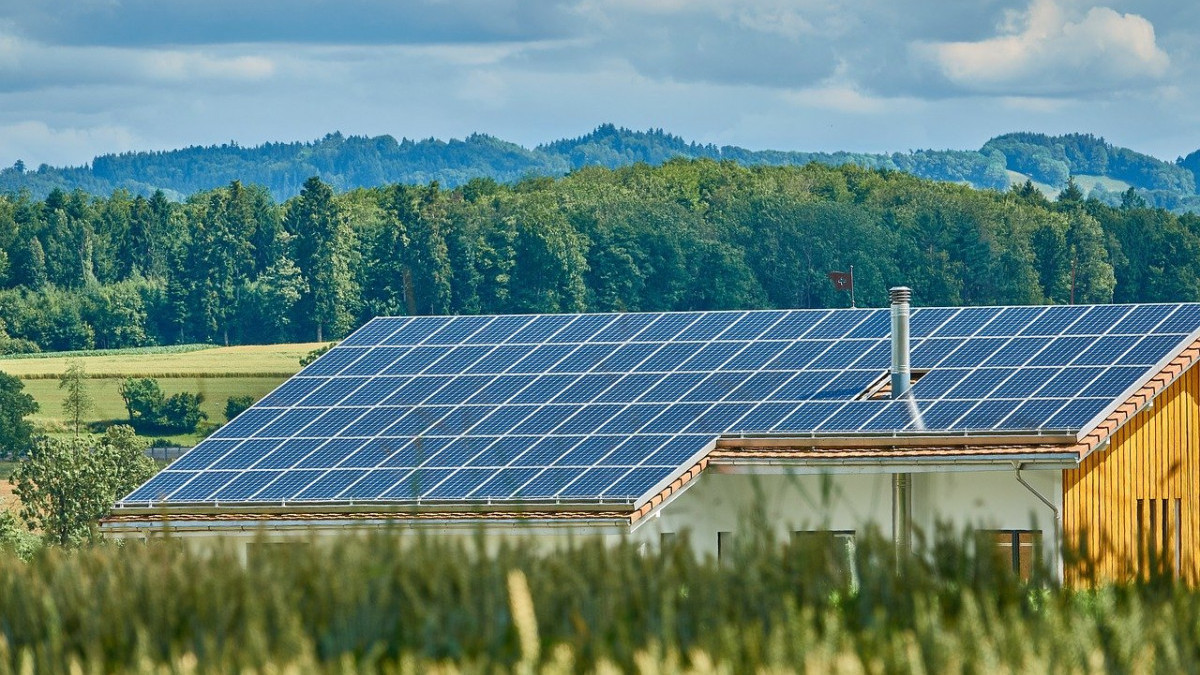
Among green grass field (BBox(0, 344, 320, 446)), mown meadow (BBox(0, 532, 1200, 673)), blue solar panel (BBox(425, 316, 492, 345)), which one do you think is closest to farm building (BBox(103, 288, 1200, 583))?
blue solar panel (BBox(425, 316, 492, 345))

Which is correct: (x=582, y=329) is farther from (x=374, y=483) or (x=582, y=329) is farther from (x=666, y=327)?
(x=374, y=483)

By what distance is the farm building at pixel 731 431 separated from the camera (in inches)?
1162

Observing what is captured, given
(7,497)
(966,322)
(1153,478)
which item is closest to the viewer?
(1153,478)

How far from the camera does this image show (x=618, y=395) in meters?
34.3

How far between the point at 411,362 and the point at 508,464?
22.8 ft

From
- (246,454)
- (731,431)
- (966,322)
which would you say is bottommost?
(246,454)

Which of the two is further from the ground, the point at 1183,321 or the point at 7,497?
the point at 1183,321

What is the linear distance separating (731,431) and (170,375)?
14584cm

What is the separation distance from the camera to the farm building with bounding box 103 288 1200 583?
96.8ft

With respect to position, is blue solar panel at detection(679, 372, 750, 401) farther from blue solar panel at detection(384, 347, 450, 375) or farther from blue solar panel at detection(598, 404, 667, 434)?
blue solar panel at detection(384, 347, 450, 375)

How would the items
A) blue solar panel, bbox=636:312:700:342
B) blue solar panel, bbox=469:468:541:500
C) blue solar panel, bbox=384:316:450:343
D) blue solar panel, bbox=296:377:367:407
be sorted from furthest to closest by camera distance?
blue solar panel, bbox=384:316:450:343 → blue solar panel, bbox=636:312:700:342 → blue solar panel, bbox=296:377:367:407 → blue solar panel, bbox=469:468:541:500

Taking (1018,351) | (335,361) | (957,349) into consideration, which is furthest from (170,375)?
(1018,351)

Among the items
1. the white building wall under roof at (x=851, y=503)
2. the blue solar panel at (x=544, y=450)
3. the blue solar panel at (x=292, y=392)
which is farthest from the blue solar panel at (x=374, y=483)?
the blue solar panel at (x=292, y=392)

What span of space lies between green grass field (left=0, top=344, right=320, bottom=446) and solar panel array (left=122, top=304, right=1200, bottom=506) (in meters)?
121
